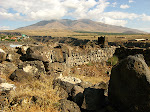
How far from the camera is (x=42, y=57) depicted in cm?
625

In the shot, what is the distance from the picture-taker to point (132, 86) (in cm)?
284

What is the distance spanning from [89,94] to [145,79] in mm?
1533

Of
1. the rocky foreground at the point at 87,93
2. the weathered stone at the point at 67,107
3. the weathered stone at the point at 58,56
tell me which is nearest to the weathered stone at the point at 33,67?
the rocky foreground at the point at 87,93

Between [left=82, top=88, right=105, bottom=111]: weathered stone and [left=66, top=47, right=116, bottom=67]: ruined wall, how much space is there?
5855 mm

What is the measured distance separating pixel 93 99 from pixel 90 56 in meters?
8.66

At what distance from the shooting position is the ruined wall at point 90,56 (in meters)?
10.5

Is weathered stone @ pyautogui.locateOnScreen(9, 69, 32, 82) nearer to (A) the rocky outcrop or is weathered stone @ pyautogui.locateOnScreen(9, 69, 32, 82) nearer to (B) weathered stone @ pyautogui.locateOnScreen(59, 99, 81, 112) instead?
(A) the rocky outcrop

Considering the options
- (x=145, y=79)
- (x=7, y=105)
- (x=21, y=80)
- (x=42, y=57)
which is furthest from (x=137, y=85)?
(x=42, y=57)

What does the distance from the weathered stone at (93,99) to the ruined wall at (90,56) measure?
5855 mm

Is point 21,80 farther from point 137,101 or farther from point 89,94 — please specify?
point 137,101

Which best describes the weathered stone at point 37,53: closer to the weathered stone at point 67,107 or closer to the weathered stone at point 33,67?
the weathered stone at point 33,67

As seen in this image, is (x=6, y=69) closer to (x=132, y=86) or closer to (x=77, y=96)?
(x=77, y=96)

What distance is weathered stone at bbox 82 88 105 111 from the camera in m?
3.41

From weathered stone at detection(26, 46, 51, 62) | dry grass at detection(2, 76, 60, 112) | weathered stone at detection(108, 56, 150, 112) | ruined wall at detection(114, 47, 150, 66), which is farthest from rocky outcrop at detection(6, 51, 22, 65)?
ruined wall at detection(114, 47, 150, 66)
